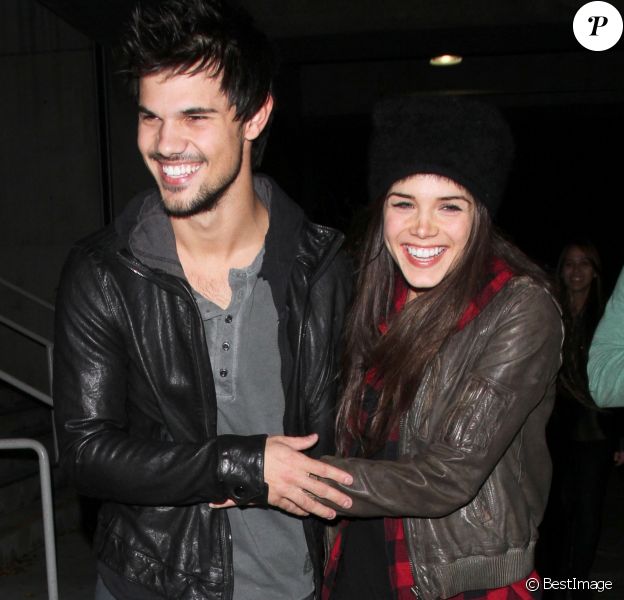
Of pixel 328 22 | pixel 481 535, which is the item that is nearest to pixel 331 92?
pixel 328 22

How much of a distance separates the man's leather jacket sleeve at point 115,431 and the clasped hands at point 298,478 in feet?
0.12

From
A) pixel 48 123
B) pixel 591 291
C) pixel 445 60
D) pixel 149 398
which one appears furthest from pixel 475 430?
pixel 445 60

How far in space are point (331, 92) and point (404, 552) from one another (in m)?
9.30

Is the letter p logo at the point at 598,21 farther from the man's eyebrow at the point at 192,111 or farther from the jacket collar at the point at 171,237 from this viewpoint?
the man's eyebrow at the point at 192,111

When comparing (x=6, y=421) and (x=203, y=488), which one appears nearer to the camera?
(x=203, y=488)

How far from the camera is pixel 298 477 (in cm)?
217

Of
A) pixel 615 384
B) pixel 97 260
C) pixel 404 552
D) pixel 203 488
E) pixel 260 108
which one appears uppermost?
pixel 260 108

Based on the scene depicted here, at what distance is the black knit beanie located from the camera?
7.56ft

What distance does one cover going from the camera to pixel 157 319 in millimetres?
2346

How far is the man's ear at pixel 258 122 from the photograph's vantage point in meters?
2.54

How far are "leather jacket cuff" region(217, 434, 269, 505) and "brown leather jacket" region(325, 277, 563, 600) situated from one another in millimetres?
228

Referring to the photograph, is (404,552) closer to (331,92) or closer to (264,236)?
(264,236)

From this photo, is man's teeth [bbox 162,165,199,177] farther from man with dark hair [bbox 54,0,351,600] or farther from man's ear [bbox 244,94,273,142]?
man's ear [bbox 244,94,273,142]

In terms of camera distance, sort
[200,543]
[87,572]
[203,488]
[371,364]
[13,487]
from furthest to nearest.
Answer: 1. [13,487]
2. [87,572]
3. [371,364]
4. [200,543]
5. [203,488]
